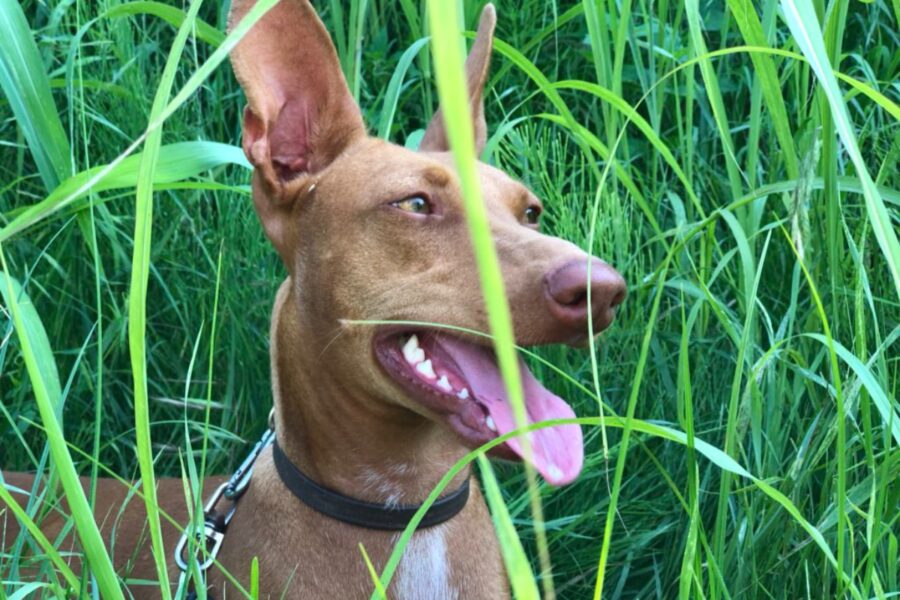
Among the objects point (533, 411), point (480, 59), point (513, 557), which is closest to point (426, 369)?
point (533, 411)

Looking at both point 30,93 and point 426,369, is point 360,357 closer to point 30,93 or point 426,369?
point 426,369

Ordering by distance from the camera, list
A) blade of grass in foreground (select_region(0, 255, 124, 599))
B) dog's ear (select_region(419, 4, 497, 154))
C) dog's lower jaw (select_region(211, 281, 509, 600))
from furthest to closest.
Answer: dog's ear (select_region(419, 4, 497, 154)) → dog's lower jaw (select_region(211, 281, 509, 600)) → blade of grass in foreground (select_region(0, 255, 124, 599))

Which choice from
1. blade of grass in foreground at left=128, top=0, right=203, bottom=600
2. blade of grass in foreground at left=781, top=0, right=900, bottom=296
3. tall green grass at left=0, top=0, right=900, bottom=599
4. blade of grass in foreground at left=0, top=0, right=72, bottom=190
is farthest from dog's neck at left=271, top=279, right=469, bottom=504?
blade of grass in foreground at left=781, top=0, right=900, bottom=296

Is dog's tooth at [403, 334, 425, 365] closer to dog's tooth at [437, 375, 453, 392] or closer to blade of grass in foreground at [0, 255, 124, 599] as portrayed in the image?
dog's tooth at [437, 375, 453, 392]

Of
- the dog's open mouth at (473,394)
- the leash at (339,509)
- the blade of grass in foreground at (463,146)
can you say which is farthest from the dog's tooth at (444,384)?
the blade of grass in foreground at (463,146)

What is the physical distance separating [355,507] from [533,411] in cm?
45

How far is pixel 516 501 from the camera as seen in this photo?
10.9 feet

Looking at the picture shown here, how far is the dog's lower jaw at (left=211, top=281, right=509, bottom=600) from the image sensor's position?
265cm

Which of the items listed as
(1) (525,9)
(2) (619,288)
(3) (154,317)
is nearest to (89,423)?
(3) (154,317)

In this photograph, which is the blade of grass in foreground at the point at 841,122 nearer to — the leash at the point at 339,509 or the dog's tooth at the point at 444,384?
the dog's tooth at the point at 444,384

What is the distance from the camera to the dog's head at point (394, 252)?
238cm

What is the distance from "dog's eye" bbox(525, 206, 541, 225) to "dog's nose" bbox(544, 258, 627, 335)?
0.68 m

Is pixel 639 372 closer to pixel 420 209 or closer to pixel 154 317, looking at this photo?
pixel 420 209

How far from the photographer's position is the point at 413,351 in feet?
8.55
